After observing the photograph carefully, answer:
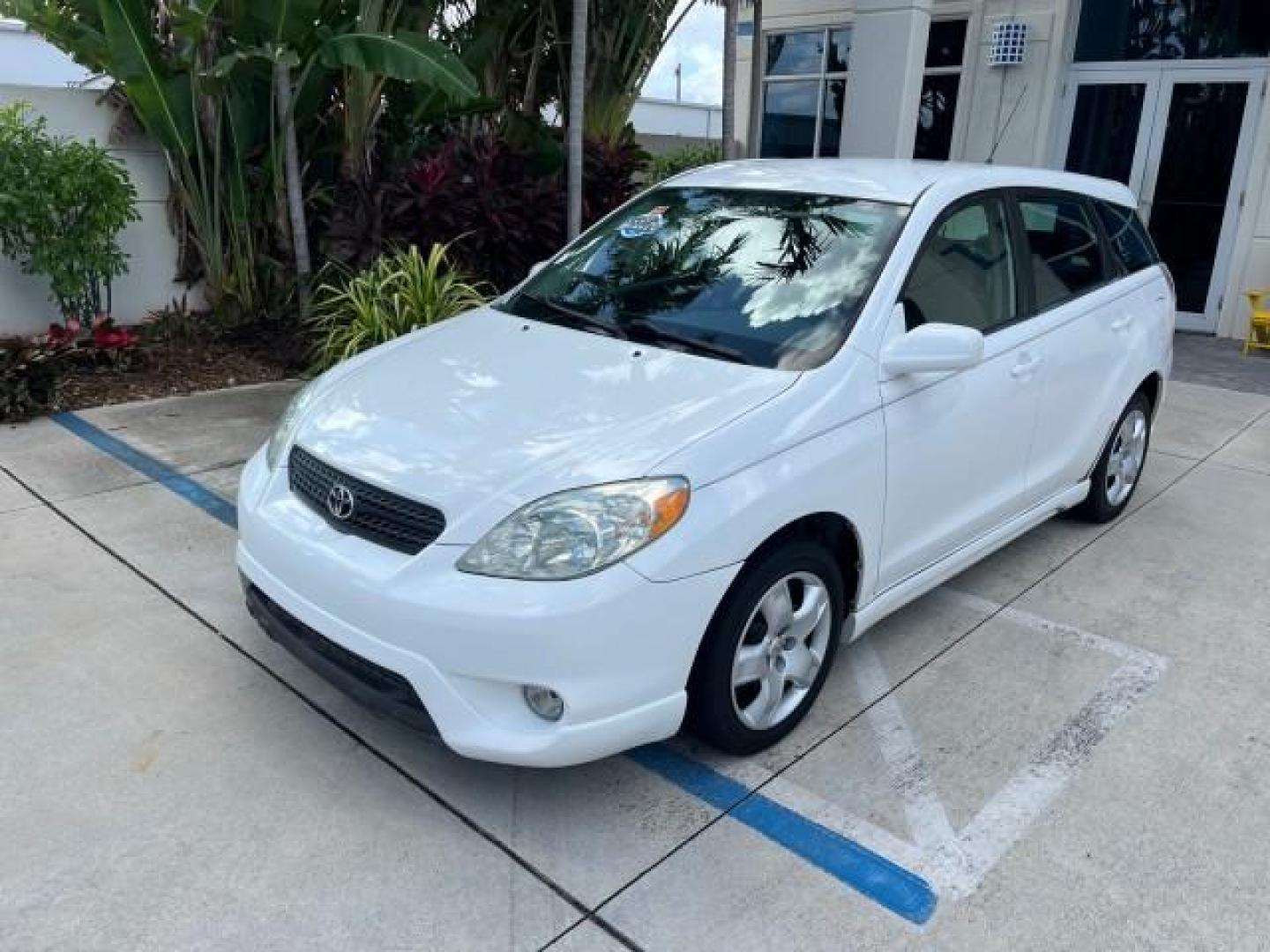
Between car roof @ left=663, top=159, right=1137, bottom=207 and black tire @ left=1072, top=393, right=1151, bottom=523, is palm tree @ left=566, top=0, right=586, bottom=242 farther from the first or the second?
black tire @ left=1072, top=393, right=1151, bottom=523

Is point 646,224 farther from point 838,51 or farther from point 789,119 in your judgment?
point 789,119

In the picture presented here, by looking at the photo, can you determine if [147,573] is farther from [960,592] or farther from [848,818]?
[960,592]

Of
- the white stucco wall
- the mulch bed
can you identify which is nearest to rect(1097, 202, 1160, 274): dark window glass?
the mulch bed

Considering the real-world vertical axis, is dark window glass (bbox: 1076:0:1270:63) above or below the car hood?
above

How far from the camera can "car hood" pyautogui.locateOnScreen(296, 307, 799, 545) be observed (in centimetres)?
269

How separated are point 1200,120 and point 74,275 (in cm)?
1038

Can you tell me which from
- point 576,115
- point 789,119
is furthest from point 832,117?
point 576,115

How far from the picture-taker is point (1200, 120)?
10.2 meters

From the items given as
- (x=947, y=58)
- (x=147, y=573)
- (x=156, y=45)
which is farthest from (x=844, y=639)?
(x=947, y=58)

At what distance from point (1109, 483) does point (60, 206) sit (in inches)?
262

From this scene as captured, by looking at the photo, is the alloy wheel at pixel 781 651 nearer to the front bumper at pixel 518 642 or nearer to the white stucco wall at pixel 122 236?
the front bumper at pixel 518 642

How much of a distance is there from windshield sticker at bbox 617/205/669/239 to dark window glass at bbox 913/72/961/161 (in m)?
8.48

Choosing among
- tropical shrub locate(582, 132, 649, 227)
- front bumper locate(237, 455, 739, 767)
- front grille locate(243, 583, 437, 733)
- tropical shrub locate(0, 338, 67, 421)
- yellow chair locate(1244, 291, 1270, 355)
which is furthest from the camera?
yellow chair locate(1244, 291, 1270, 355)

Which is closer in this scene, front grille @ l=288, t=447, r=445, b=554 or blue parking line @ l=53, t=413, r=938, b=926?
blue parking line @ l=53, t=413, r=938, b=926
